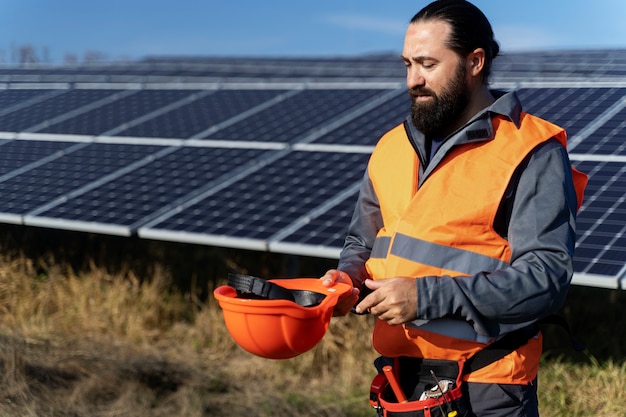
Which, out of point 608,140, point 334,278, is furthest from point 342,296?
point 608,140

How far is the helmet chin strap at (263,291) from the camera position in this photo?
8.31 ft

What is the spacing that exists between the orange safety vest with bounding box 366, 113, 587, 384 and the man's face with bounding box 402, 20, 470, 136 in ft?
0.34

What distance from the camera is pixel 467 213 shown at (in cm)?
259

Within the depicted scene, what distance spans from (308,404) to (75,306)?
7.33ft

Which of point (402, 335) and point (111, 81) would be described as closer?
point (402, 335)

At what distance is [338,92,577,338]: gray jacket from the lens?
2.45 m

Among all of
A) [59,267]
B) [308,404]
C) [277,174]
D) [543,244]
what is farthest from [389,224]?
[59,267]

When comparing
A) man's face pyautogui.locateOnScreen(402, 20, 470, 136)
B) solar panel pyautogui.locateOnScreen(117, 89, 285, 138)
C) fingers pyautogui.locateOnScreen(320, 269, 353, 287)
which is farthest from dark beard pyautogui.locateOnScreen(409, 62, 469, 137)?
solar panel pyautogui.locateOnScreen(117, 89, 285, 138)

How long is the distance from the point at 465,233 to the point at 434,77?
0.43 m

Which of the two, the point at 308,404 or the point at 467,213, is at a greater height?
the point at 467,213

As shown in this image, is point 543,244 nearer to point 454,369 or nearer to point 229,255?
point 454,369

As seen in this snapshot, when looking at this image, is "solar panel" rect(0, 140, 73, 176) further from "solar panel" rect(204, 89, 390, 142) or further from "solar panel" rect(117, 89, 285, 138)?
"solar panel" rect(204, 89, 390, 142)

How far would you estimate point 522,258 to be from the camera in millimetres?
2506

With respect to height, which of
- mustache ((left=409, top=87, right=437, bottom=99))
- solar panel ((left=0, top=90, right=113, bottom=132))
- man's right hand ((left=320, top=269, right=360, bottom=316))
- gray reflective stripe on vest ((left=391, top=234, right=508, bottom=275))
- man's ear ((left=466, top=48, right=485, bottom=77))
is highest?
man's ear ((left=466, top=48, right=485, bottom=77))
